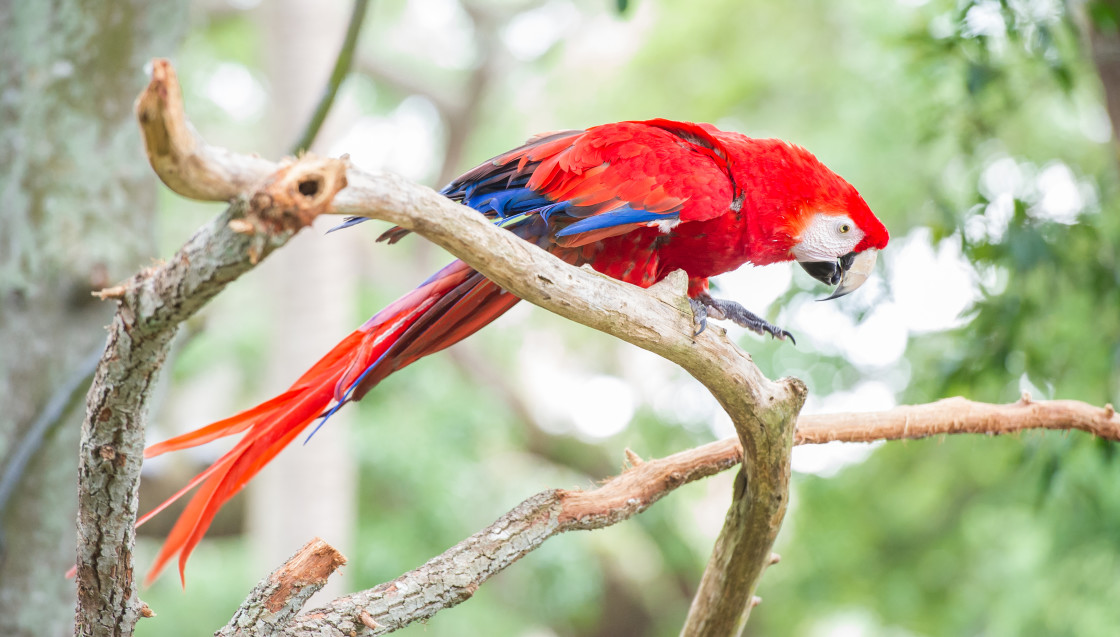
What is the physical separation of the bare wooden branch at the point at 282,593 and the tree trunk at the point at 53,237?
585 millimetres

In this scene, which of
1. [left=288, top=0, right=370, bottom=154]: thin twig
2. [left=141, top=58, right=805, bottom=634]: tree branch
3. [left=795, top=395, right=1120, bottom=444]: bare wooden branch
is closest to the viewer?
[left=141, top=58, right=805, bottom=634]: tree branch

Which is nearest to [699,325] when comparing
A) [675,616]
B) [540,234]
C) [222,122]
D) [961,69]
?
[540,234]

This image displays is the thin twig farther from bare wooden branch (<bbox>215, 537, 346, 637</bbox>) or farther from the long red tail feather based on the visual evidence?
bare wooden branch (<bbox>215, 537, 346, 637</bbox>)

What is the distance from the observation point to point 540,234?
1.02 metres

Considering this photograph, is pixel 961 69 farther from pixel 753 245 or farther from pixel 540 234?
pixel 540 234

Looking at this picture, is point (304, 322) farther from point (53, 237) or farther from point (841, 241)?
point (841, 241)

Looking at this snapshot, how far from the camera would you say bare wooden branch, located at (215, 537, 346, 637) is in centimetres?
75

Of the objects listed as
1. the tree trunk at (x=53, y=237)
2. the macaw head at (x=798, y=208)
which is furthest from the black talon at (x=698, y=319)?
the tree trunk at (x=53, y=237)

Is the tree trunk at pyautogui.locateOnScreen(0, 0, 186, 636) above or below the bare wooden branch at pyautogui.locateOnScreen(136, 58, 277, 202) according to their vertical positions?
above

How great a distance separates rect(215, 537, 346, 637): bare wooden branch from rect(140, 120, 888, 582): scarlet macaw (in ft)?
0.31

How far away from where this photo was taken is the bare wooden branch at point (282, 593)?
2.44ft

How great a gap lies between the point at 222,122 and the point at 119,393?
4309 mm

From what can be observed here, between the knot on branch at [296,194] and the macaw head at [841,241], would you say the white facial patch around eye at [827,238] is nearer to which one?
the macaw head at [841,241]

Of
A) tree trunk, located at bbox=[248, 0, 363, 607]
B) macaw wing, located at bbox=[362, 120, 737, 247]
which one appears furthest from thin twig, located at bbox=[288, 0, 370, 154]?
tree trunk, located at bbox=[248, 0, 363, 607]
